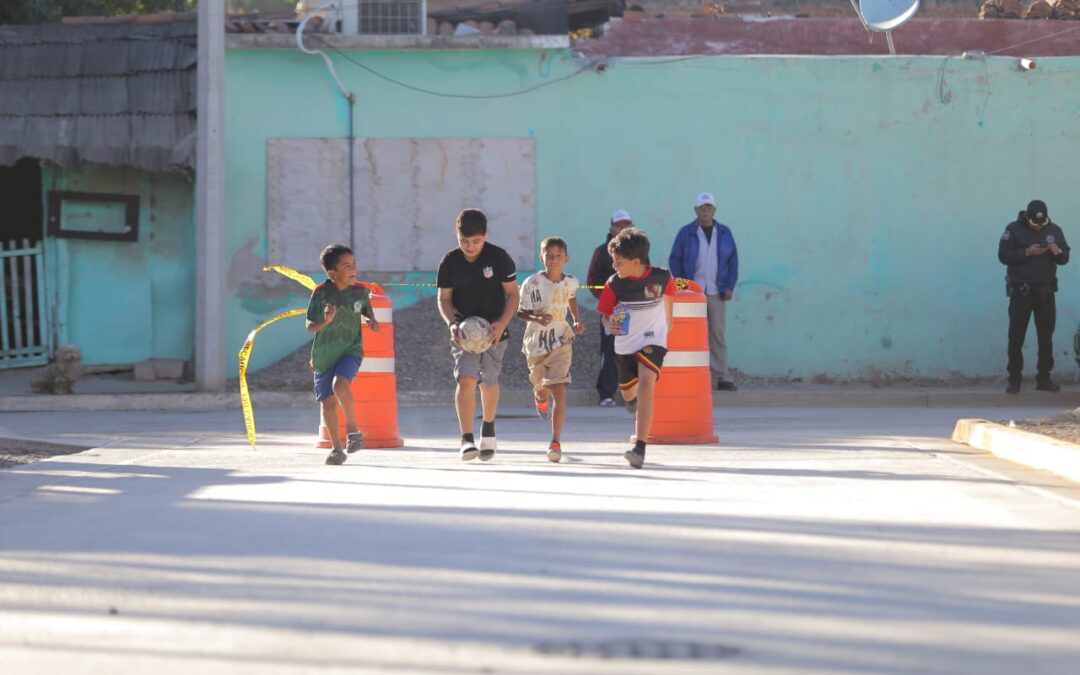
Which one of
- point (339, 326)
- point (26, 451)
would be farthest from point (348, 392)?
point (26, 451)

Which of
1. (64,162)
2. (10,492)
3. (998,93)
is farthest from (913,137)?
(10,492)

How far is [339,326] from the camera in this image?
1201 centimetres

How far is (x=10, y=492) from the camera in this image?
34.3 ft

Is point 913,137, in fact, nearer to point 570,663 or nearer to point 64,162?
point 64,162

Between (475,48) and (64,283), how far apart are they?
6587 millimetres

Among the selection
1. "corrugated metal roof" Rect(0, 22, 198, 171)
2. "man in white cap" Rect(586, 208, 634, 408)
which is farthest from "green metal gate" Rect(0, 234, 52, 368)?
"man in white cap" Rect(586, 208, 634, 408)

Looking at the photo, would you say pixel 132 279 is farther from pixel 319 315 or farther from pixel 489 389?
pixel 489 389

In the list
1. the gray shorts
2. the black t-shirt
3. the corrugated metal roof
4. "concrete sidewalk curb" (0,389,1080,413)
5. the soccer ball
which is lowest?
"concrete sidewalk curb" (0,389,1080,413)

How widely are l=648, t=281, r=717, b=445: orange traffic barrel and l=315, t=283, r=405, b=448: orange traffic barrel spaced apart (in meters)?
2.17

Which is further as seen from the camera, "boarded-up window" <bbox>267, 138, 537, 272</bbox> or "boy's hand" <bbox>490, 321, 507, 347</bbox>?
"boarded-up window" <bbox>267, 138, 537, 272</bbox>

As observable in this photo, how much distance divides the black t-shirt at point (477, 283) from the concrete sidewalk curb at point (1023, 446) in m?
3.84

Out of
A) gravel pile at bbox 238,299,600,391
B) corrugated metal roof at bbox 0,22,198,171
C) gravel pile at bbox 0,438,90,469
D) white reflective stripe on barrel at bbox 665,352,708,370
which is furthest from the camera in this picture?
corrugated metal roof at bbox 0,22,198,171

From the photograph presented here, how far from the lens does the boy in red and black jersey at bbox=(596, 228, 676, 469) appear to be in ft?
37.3

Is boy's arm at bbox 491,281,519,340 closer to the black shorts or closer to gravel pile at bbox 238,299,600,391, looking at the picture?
the black shorts
